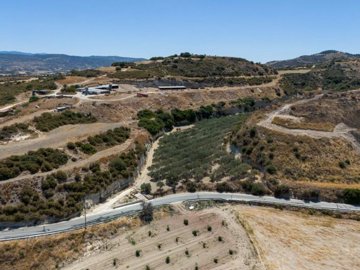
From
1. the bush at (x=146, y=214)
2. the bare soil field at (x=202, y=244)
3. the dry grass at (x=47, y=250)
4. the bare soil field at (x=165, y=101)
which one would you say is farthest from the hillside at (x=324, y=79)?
the dry grass at (x=47, y=250)

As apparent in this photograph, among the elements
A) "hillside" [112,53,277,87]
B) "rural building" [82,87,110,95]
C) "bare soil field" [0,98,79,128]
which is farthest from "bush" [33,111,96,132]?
"hillside" [112,53,277,87]

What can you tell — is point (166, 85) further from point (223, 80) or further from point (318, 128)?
point (318, 128)

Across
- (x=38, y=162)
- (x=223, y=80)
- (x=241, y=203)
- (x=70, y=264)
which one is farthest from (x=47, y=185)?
(x=223, y=80)

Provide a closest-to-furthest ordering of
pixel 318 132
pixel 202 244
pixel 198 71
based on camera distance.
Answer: pixel 202 244
pixel 318 132
pixel 198 71

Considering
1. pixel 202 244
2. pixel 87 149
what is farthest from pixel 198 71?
pixel 202 244

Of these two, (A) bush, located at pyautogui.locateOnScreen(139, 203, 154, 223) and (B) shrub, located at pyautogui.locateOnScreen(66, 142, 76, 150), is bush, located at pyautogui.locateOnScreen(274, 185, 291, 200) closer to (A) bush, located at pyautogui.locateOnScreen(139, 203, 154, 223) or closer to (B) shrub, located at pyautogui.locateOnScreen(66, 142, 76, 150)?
(A) bush, located at pyautogui.locateOnScreen(139, 203, 154, 223)

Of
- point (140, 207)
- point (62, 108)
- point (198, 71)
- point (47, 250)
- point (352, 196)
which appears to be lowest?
point (47, 250)

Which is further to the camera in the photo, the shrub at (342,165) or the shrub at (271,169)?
the shrub at (342,165)

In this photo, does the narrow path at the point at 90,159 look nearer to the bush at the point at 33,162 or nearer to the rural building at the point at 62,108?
the bush at the point at 33,162

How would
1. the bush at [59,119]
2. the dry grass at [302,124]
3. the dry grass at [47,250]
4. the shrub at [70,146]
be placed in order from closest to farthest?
the dry grass at [47,250], the shrub at [70,146], the bush at [59,119], the dry grass at [302,124]

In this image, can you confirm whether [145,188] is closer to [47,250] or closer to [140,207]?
[140,207]
